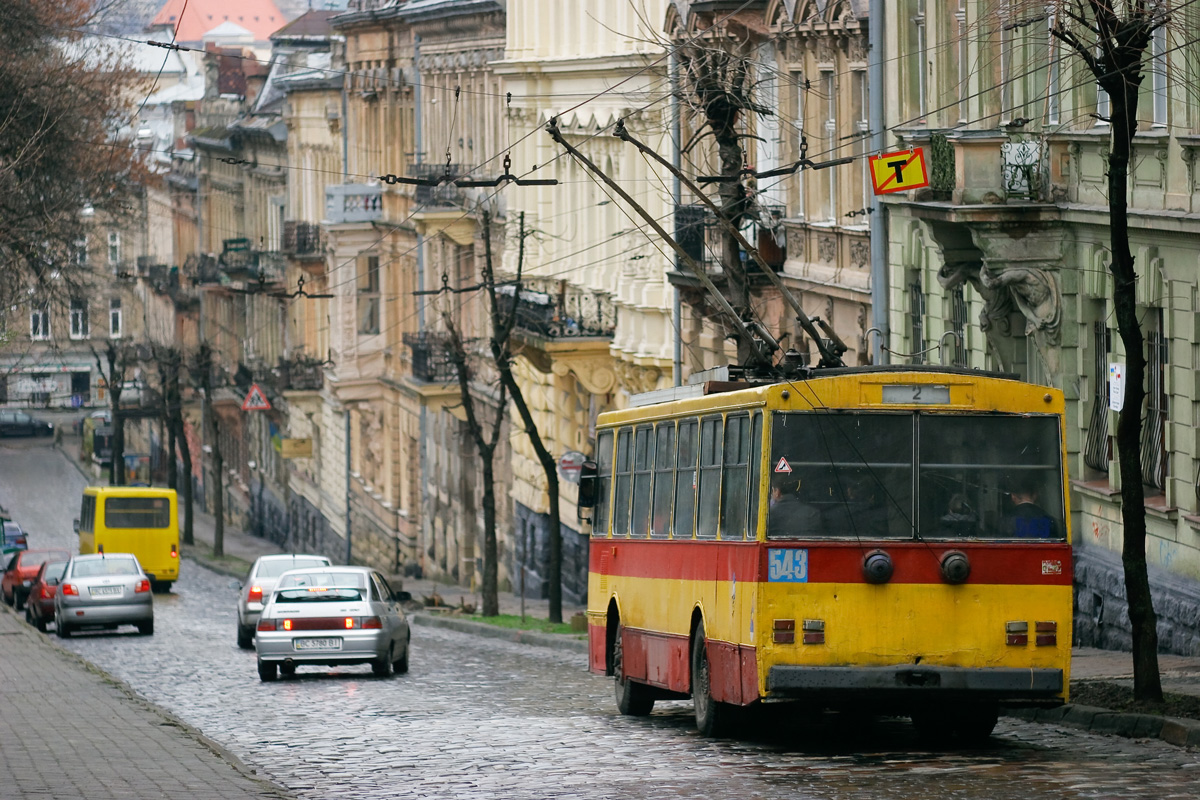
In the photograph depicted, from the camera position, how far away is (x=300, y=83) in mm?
74438

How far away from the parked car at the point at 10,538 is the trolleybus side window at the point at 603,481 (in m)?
49.0

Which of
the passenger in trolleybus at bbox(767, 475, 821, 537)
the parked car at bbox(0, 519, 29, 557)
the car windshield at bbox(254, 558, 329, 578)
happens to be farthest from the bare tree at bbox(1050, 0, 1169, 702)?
the parked car at bbox(0, 519, 29, 557)

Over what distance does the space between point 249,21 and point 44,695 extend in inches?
6022

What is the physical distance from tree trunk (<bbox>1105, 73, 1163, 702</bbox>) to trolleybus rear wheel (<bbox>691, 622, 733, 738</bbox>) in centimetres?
311

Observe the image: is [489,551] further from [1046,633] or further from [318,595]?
[1046,633]

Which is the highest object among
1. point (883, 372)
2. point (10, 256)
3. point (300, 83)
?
point (300, 83)

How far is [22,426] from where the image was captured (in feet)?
385

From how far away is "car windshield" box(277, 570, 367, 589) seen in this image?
92.0 ft

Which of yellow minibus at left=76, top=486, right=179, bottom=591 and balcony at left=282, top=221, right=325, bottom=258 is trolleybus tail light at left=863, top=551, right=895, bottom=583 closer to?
yellow minibus at left=76, top=486, right=179, bottom=591

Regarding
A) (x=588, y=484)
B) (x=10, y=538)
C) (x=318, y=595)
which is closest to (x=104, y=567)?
(x=318, y=595)

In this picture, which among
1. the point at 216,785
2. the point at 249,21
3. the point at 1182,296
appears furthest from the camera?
the point at 249,21

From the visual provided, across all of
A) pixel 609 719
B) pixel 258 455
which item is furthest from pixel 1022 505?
pixel 258 455

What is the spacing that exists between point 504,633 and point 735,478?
22022 millimetres

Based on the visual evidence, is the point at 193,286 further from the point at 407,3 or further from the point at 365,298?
the point at 407,3
